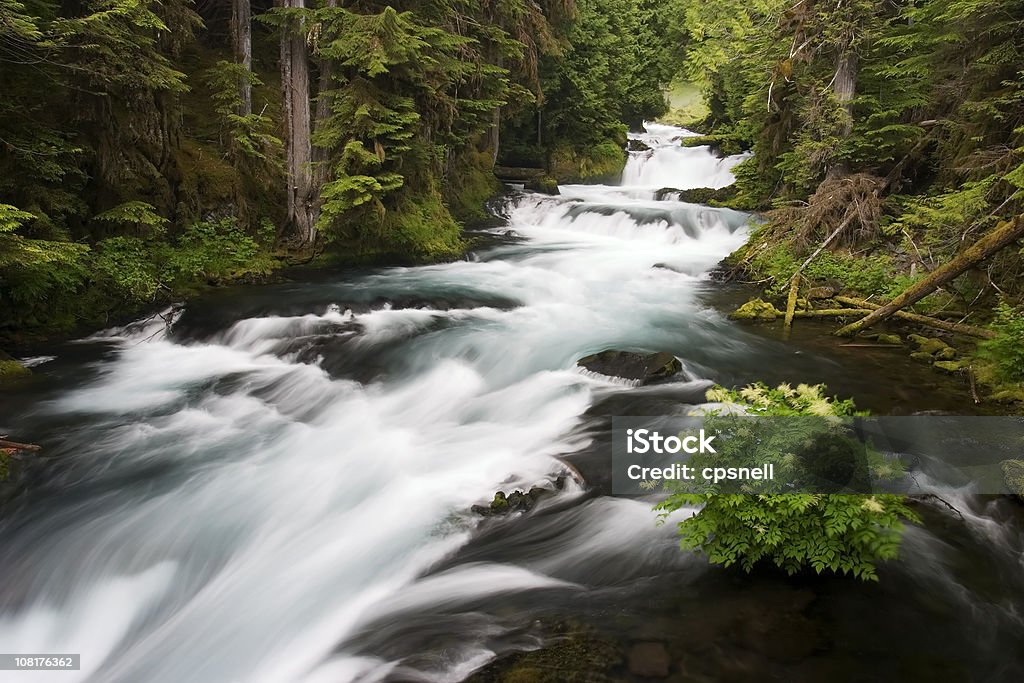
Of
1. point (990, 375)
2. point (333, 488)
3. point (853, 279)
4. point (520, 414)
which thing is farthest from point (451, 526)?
point (853, 279)

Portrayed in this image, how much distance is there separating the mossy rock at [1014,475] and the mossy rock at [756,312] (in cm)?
515

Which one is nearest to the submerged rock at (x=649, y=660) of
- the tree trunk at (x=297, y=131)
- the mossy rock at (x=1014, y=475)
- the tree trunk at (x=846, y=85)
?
the mossy rock at (x=1014, y=475)

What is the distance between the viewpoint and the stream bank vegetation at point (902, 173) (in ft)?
25.8

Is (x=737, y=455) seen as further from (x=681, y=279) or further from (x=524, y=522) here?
(x=681, y=279)

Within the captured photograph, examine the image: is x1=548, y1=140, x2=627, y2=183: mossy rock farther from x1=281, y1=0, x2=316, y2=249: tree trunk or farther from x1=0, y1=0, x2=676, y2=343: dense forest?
x1=281, y1=0, x2=316, y2=249: tree trunk

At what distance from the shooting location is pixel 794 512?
3580 millimetres

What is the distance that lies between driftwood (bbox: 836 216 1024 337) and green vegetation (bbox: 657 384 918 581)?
4960mm

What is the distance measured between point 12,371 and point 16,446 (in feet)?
7.64

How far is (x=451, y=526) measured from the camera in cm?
514

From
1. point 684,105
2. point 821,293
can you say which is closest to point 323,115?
point 821,293

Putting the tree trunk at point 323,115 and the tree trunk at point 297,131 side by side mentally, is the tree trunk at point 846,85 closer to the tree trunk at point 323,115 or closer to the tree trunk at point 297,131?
the tree trunk at point 323,115

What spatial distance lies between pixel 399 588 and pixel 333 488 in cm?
174

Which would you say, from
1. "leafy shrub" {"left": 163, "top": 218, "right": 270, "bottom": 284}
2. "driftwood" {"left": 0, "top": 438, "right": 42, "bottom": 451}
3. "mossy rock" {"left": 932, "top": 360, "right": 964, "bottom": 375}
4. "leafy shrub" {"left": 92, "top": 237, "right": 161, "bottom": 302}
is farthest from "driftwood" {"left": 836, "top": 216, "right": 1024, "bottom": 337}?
"leafy shrub" {"left": 92, "top": 237, "right": 161, "bottom": 302}

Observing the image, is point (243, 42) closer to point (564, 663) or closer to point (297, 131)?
point (297, 131)
